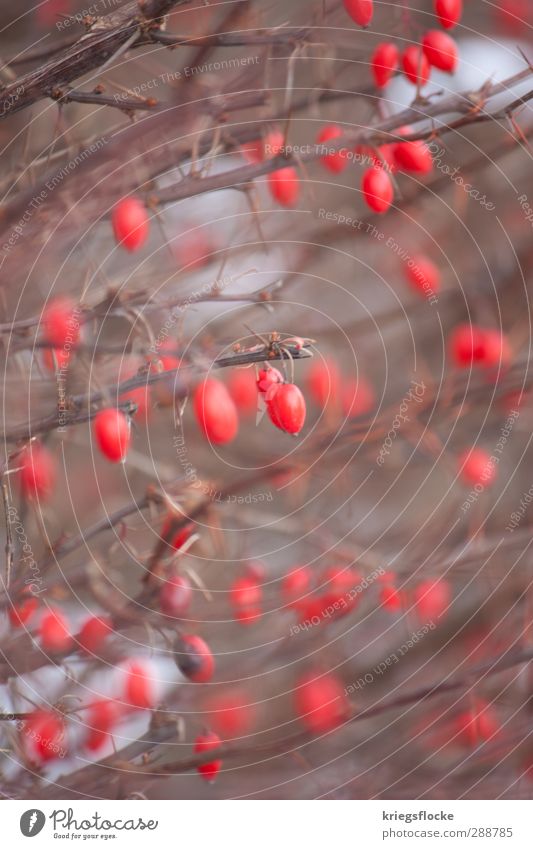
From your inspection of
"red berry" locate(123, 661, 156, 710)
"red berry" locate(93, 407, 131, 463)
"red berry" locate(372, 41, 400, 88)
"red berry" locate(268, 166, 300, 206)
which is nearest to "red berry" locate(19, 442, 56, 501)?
"red berry" locate(93, 407, 131, 463)

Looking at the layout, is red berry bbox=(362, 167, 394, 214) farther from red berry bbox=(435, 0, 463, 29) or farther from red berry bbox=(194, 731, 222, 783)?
red berry bbox=(194, 731, 222, 783)

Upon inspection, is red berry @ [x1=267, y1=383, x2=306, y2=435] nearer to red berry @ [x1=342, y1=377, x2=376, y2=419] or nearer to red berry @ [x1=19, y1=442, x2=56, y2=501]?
red berry @ [x1=342, y1=377, x2=376, y2=419]

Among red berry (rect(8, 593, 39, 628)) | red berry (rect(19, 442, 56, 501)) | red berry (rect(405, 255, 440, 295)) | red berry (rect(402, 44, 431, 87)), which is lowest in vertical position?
red berry (rect(8, 593, 39, 628))

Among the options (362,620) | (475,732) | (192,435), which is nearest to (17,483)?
(192,435)

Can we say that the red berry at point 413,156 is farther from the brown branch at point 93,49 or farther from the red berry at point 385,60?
the brown branch at point 93,49

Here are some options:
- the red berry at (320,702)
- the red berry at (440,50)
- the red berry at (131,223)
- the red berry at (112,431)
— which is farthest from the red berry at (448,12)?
the red berry at (320,702)

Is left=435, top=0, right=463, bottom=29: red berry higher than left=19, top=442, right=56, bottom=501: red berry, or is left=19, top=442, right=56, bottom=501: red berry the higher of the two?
left=435, top=0, right=463, bottom=29: red berry
